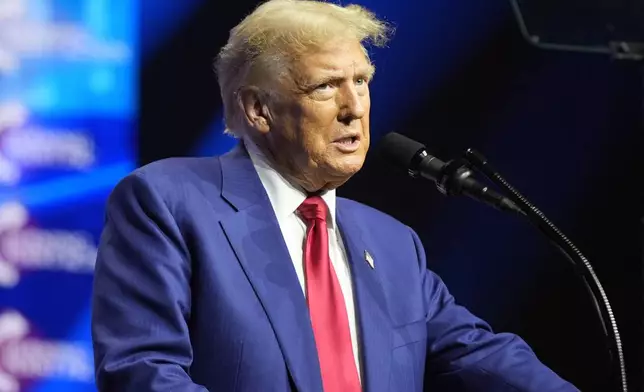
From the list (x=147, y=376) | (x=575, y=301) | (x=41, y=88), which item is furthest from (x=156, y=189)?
(x=575, y=301)

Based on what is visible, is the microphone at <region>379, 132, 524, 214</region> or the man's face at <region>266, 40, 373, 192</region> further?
the man's face at <region>266, 40, 373, 192</region>

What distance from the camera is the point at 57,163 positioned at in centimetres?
285

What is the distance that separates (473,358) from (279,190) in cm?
52

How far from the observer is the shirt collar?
195 cm

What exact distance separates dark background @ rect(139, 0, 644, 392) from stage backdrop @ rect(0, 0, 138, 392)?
9 centimetres

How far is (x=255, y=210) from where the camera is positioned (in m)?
1.90

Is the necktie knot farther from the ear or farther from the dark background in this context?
the dark background

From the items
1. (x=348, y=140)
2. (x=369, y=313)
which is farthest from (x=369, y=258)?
(x=348, y=140)

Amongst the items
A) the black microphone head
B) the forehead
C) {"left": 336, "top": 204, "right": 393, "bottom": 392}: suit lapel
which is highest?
the forehead

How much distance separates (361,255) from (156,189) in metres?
0.44

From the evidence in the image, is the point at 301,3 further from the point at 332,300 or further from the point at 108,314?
the point at 108,314

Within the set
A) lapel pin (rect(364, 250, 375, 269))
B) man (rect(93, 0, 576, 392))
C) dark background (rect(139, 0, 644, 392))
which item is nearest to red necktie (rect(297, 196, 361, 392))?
man (rect(93, 0, 576, 392))

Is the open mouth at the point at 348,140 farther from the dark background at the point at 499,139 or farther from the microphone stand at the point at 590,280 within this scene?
the dark background at the point at 499,139

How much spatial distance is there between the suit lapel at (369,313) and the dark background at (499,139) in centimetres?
78
